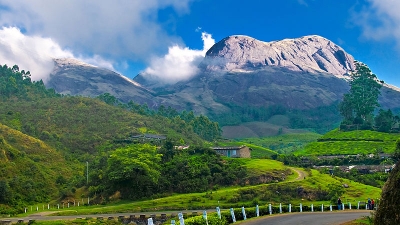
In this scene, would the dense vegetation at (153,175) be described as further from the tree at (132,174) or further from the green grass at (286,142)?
the green grass at (286,142)

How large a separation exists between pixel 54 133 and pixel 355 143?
72.9m

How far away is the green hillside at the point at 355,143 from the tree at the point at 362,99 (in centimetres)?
1425

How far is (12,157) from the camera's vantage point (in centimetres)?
6975

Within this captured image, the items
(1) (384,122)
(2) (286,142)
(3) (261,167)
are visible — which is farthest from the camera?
(2) (286,142)

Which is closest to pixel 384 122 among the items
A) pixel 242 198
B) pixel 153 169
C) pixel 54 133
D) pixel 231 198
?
pixel 242 198

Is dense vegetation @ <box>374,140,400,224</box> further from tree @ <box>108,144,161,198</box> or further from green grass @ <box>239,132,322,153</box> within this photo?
green grass @ <box>239,132,322,153</box>

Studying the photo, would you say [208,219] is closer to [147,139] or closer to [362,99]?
[147,139]

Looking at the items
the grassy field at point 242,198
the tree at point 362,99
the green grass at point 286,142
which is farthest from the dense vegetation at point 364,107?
the grassy field at point 242,198

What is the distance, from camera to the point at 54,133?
9506 centimetres

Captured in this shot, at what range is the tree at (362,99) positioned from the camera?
120 metres

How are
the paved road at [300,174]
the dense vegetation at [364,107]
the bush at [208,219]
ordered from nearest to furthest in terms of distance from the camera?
the bush at [208,219] → the paved road at [300,174] → the dense vegetation at [364,107]

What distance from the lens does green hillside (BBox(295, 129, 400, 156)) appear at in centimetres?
8961

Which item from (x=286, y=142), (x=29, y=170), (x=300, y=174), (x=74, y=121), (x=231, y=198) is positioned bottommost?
(x=231, y=198)

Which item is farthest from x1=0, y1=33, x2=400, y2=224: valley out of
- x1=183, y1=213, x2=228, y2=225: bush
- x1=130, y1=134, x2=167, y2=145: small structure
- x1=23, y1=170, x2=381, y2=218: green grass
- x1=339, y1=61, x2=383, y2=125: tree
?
x1=339, y1=61, x2=383, y2=125: tree
